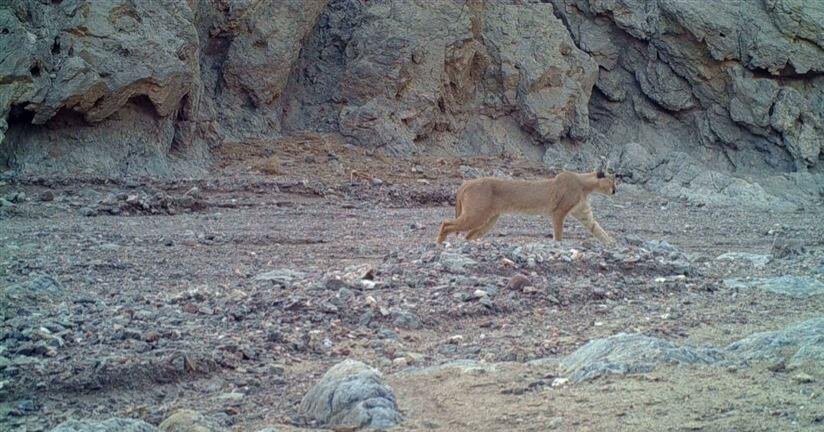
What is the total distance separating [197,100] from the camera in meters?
21.0

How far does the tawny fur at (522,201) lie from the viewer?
44.6 ft

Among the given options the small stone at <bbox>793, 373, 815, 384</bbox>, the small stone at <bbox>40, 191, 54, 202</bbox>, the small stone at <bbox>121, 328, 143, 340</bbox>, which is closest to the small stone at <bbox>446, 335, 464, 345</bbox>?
the small stone at <bbox>121, 328, 143, 340</bbox>

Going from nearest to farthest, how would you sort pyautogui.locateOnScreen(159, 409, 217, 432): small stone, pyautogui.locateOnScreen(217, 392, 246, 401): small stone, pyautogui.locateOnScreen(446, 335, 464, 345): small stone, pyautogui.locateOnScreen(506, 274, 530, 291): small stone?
pyautogui.locateOnScreen(159, 409, 217, 432): small stone, pyautogui.locateOnScreen(217, 392, 246, 401): small stone, pyautogui.locateOnScreen(446, 335, 464, 345): small stone, pyautogui.locateOnScreen(506, 274, 530, 291): small stone

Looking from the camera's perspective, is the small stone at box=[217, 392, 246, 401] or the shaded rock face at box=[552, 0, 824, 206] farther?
the shaded rock face at box=[552, 0, 824, 206]

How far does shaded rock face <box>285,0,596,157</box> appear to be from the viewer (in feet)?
76.4

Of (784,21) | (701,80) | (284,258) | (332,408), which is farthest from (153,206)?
(784,21)

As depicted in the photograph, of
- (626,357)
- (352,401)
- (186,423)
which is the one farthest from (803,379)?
(186,423)

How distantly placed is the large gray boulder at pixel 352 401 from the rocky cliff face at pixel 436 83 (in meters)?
13.1

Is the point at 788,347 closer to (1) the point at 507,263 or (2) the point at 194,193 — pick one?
(1) the point at 507,263

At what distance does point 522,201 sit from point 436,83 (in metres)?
9.99

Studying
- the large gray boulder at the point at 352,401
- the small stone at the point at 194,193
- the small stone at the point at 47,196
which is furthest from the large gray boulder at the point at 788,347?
the small stone at the point at 47,196

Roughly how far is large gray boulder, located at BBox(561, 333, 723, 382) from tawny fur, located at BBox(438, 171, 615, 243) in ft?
21.3

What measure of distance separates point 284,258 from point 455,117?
42.7ft

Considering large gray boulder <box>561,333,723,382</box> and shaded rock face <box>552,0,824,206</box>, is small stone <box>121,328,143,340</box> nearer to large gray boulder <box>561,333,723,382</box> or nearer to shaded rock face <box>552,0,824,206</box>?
large gray boulder <box>561,333,723,382</box>
